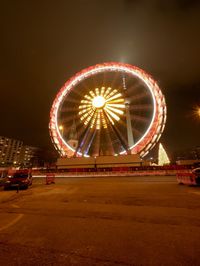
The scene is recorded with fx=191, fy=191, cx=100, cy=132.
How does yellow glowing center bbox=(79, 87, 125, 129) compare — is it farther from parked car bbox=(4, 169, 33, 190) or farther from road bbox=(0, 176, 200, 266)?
road bbox=(0, 176, 200, 266)

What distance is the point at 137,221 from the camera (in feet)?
18.7

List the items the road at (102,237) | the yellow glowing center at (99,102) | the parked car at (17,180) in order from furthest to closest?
1. the yellow glowing center at (99,102)
2. the parked car at (17,180)
3. the road at (102,237)

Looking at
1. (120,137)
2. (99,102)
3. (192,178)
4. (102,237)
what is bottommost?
(102,237)

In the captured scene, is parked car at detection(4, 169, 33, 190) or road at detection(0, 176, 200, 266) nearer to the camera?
road at detection(0, 176, 200, 266)

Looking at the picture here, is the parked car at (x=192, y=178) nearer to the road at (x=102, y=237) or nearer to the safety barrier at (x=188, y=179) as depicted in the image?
the safety barrier at (x=188, y=179)

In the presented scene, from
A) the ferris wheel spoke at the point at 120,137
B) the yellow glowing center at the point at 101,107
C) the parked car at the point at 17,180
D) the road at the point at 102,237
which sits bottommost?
the road at the point at 102,237

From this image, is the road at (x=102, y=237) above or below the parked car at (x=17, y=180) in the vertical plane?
below

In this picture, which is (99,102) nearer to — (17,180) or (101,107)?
(101,107)

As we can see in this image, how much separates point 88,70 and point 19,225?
30.8 m

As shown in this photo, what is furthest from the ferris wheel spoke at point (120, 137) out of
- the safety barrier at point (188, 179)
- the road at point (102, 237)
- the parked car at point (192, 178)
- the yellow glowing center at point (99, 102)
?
the road at point (102, 237)

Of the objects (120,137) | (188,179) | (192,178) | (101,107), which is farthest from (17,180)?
(101,107)

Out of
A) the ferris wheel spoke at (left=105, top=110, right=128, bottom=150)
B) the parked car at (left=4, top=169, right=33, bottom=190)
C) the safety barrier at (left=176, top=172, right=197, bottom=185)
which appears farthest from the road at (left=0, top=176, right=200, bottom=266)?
the ferris wheel spoke at (left=105, top=110, right=128, bottom=150)

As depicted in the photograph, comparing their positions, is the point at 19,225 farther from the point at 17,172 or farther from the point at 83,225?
the point at 17,172

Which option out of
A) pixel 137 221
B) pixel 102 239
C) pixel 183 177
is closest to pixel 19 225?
pixel 102 239
